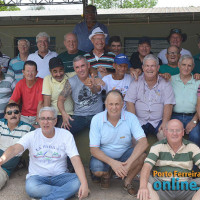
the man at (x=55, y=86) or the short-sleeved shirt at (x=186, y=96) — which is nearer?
the short-sleeved shirt at (x=186, y=96)

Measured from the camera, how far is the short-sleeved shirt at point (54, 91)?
14.9 feet

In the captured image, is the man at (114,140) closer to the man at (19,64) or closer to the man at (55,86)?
the man at (55,86)

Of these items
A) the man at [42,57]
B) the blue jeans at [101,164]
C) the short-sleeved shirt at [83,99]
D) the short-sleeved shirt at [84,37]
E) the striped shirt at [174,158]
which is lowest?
the blue jeans at [101,164]

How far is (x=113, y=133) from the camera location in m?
3.73

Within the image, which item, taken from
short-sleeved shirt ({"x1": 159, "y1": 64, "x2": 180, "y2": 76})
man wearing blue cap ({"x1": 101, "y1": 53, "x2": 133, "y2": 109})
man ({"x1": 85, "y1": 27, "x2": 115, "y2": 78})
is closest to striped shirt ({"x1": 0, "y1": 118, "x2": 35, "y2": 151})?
man wearing blue cap ({"x1": 101, "y1": 53, "x2": 133, "y2": 109})

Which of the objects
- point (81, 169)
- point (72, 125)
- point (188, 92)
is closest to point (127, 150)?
point (81, 169)

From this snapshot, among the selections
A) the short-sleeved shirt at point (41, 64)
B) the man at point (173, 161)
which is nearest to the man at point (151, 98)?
the man at point (173, 161)

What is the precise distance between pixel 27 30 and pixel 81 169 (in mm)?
7416

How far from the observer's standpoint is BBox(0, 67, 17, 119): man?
15.9 feet

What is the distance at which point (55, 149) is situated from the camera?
3582 mm

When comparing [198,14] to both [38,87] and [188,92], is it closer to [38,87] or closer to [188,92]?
[188,92]

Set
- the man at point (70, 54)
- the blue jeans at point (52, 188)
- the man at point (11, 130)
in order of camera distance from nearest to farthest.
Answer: the blue jeans at point (52, 188) < the man at point (11, 130) < the man at point (70, 54)

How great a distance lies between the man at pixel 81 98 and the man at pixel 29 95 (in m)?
0.45

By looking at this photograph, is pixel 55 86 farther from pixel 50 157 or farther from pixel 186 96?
pixel 186 96
